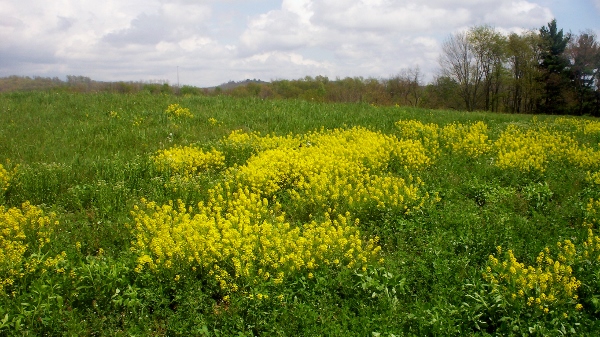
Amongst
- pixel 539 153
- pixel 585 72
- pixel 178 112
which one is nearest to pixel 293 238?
pixel 539 153

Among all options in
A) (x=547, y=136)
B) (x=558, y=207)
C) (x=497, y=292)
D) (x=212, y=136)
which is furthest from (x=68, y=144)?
(x=547, y=136)

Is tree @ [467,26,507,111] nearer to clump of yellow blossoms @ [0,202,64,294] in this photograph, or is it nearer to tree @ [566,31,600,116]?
tree @ [566,31,600,116]

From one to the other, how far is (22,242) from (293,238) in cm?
346

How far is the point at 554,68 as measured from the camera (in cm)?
3578

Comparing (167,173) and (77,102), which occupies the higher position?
(77,102)

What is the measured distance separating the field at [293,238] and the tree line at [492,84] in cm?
1614

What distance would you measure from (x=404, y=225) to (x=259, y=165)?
3.43 meters

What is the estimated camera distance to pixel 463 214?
6.46 meters

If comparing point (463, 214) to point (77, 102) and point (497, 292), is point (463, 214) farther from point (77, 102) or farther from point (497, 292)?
point (77, 102)

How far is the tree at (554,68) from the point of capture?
1383 inches

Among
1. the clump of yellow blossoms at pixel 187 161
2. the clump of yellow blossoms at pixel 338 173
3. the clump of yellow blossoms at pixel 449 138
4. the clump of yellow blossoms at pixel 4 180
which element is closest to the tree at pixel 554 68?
the clump of yellow blossoms at pixel 449 138

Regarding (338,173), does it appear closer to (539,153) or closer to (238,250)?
(238,250)

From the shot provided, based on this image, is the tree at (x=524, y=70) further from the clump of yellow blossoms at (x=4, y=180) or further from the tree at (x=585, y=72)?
the clump of yellow blossoms at (x=4, y=180)

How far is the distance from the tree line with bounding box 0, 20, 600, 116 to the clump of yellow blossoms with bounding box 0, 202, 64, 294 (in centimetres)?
1854
